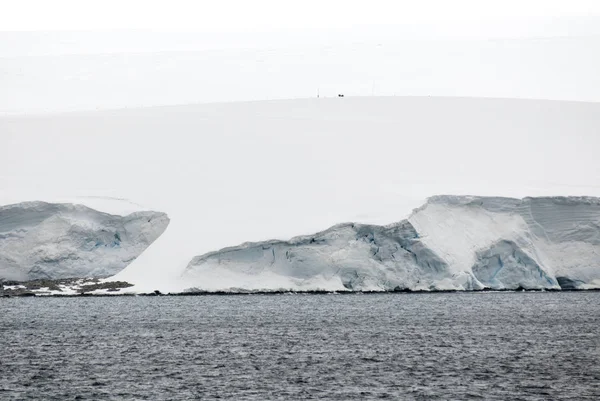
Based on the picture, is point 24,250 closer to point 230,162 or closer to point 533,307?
point 230,162

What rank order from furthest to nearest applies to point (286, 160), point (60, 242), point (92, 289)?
point (286, 160)
point (60, 242)
point (92, 289)

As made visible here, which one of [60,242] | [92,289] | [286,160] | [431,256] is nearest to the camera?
[431,256]

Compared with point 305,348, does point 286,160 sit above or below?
above

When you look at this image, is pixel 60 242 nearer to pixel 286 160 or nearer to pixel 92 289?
pixel 92 289

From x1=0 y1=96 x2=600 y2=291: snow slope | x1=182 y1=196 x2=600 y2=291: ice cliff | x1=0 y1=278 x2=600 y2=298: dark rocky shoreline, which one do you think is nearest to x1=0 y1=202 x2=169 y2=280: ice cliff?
x1=0 y1=278 x2=600 y2=298: dark rocky shoreline

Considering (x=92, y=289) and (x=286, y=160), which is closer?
(x=92, y=289)

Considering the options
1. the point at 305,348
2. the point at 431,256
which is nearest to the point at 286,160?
the point at 431,256

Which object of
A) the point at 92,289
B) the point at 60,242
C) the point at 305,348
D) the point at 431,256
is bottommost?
the point at 305,348

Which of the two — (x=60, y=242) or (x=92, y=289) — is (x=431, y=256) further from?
(x=60, y=242)
